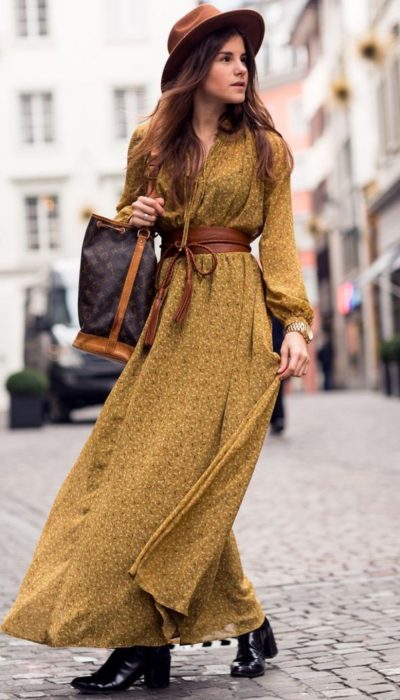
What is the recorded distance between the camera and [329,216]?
46.2 m

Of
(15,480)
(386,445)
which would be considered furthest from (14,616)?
(386,445)

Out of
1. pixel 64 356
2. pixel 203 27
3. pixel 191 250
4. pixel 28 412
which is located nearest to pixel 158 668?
pixel 191 250

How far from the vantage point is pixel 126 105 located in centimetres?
4200

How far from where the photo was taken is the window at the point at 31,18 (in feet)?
138

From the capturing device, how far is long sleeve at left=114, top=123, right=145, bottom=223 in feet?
14.0

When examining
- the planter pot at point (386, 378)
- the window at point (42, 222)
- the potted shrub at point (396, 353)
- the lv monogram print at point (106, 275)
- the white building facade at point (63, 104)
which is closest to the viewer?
the lv monogram print at point (106, 275)

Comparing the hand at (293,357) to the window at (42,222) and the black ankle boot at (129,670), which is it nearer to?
the black ankle boot at (129,670)

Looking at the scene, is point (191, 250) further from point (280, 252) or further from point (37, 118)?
point (37, 118)

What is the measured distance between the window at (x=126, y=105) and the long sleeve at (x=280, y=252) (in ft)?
125

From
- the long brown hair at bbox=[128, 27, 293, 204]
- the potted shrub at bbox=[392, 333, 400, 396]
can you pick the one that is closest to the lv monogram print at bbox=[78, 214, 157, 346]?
the long brown hair at bbox=[128, 27, 293, 204]

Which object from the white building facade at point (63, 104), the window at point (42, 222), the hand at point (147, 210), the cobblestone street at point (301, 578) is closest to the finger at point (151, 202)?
the hand at point (147, 210)

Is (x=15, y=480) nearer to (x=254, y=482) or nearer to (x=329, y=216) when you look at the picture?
(x=254, y=482)

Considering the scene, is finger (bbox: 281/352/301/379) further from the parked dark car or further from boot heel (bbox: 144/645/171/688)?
the parked dark car

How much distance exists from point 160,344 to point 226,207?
1.38ft
